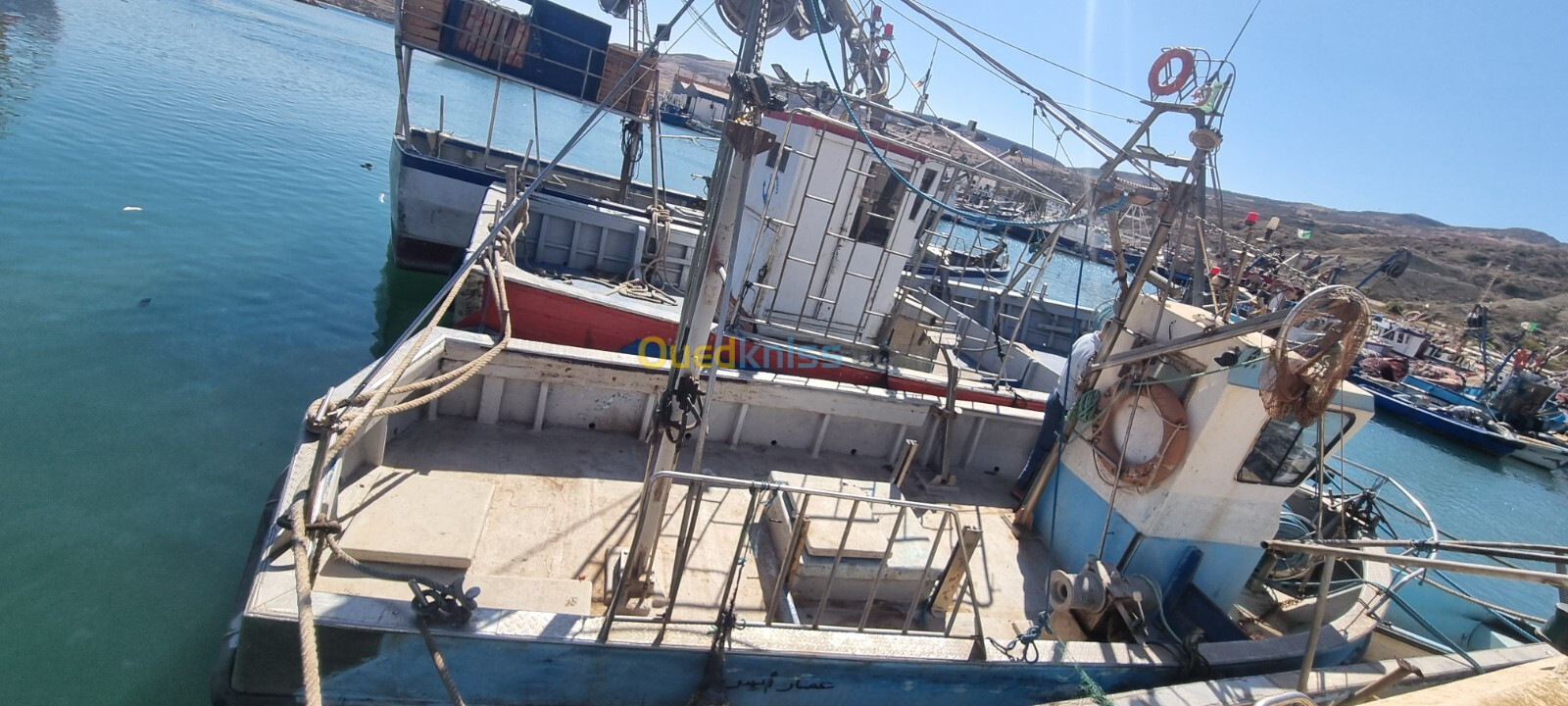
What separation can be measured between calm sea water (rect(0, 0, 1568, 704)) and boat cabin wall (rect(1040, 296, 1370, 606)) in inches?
252

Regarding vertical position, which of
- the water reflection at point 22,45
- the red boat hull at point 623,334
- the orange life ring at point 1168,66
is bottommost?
the water reflection at point 22,45

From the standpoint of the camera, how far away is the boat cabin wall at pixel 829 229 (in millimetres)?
7973

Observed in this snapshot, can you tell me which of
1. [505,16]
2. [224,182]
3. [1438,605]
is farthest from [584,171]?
[1438,605]

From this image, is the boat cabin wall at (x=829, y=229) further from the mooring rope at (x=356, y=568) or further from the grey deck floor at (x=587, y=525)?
the mooring rope at (x=356, y=568)

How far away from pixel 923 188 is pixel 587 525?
566 cm

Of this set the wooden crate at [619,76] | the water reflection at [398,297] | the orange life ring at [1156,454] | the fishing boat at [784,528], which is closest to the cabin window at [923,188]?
the fishing boat at [784,528]

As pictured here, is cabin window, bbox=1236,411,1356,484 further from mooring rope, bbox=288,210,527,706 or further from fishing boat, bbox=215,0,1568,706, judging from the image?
mooring rope, bbox=288,210,527,706

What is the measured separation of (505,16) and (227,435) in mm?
8663

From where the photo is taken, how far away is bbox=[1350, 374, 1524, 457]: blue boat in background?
23969 mm

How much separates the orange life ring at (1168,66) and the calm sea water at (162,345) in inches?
324

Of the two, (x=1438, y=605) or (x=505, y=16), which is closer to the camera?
(x=1438, y=605)

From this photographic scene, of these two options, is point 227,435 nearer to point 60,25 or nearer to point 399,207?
point 399,207

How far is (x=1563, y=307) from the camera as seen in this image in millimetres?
47062

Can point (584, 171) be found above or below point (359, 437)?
above
